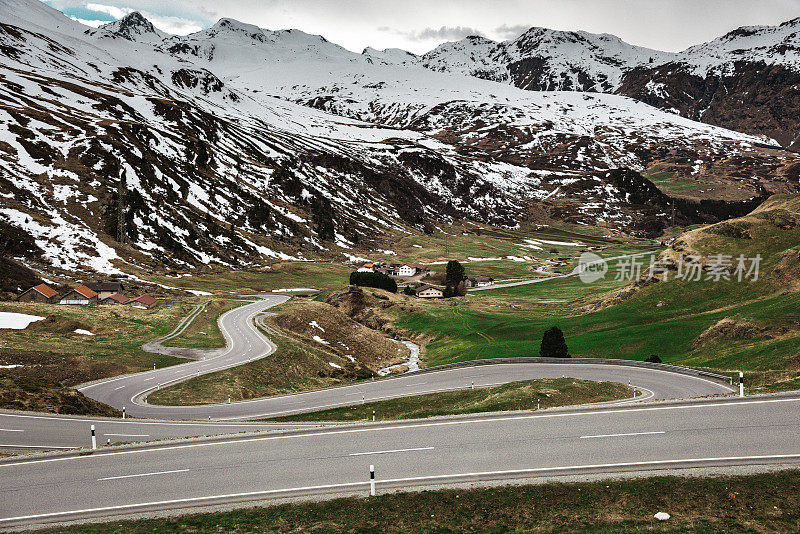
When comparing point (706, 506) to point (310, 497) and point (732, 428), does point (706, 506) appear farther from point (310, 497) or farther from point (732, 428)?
point (310, 497)

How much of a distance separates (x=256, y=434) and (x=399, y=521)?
11626 mm

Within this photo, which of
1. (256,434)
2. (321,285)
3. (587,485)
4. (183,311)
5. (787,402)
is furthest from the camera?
(321,285)

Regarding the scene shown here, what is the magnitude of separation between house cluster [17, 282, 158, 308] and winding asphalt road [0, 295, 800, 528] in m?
74.1

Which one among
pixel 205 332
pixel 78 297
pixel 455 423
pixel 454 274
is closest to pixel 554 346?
pixel 455 423

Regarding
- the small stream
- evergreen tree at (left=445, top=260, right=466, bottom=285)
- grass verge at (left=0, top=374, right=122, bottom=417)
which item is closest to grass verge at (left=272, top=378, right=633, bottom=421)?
grass verge at (left=0, top=374, right=122, bottom=417)

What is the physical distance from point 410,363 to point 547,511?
6587 cm

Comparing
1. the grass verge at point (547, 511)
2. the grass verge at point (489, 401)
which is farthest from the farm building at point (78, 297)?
the grass verge at point (547, 511)

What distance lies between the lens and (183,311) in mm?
90812

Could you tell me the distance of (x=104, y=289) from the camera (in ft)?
329

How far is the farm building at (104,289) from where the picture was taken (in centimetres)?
9881

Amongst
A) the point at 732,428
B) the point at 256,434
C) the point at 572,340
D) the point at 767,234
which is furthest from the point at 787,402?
the point at 767,234

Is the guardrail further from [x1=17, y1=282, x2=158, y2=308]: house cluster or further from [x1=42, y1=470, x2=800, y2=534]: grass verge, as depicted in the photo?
[x1=17, y1=282, x2=158, y2=308]: house cluster

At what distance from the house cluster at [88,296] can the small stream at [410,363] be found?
50324mm

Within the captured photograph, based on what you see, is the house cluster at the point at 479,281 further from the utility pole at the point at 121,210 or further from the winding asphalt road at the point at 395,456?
the winding asphalt road at the point at 395,456
